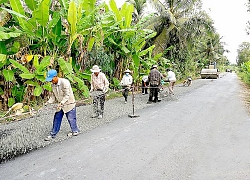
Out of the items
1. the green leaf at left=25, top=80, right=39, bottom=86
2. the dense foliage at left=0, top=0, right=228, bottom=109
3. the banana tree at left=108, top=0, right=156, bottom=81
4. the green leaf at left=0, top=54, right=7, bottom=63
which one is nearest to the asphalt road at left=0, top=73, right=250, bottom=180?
the green leaf at left=25, top=80, right=39, bottom=86

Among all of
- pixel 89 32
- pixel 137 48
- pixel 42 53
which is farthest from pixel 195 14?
pixel 42 53

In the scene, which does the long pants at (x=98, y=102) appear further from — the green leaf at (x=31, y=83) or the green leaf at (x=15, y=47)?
the green leaf at (x=15, y=47)

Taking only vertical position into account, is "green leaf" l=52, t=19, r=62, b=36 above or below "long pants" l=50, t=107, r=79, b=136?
above

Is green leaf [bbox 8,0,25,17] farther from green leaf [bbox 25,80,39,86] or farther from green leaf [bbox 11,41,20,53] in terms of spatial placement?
green leaf [bbox 25,80,39,86]

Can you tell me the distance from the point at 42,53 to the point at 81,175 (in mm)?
5974

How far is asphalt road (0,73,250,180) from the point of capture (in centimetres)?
389

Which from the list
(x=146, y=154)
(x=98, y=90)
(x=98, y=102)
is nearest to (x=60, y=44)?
(x=98, y=90)

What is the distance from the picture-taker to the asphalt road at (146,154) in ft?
12.8

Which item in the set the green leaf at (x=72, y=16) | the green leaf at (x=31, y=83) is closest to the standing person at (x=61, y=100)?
the green leaf at (x=31, y=83)

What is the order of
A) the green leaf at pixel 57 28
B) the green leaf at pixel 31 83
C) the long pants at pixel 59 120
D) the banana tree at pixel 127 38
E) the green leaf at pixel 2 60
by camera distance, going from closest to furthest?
the long pants at pixel 59 120 < the green leaf at pixel 2 60 < the green leaf at pixel 31 83 < the green leaf at pixel 57 28 < the banana tree at pixel 127 38

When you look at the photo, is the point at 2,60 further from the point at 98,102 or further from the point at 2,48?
the point at 98,102

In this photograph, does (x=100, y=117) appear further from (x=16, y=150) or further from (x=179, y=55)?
(x=179, y=55)

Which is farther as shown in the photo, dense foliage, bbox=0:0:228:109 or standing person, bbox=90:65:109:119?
standing person, bbox=90:65:109:119

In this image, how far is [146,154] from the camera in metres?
4.68
